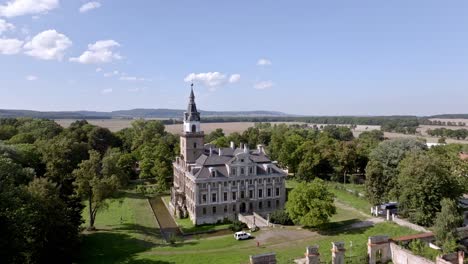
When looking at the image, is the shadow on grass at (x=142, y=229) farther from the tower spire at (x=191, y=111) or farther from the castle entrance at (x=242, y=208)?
the tower spire at (x=191, y=111)

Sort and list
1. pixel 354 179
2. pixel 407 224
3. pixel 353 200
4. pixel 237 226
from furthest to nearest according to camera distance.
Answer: pixel 354 179, pixel 353 200, pixel 237 226, pixel 407 224

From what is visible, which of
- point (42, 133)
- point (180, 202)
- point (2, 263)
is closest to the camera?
point (2, 263)

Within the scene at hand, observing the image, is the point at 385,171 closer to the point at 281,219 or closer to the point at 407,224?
the point at 407,224

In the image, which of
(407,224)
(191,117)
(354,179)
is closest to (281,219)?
(407,224)

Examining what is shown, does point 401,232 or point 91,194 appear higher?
point 91,194

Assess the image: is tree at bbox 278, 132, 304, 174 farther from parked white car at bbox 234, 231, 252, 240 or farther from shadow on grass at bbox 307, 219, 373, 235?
parked white car at bbox 234, 231, 252, 240

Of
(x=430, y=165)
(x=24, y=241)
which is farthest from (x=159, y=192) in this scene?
(x=430, y=165)

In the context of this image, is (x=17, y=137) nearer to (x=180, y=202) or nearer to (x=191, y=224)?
(x=180, y=202)
